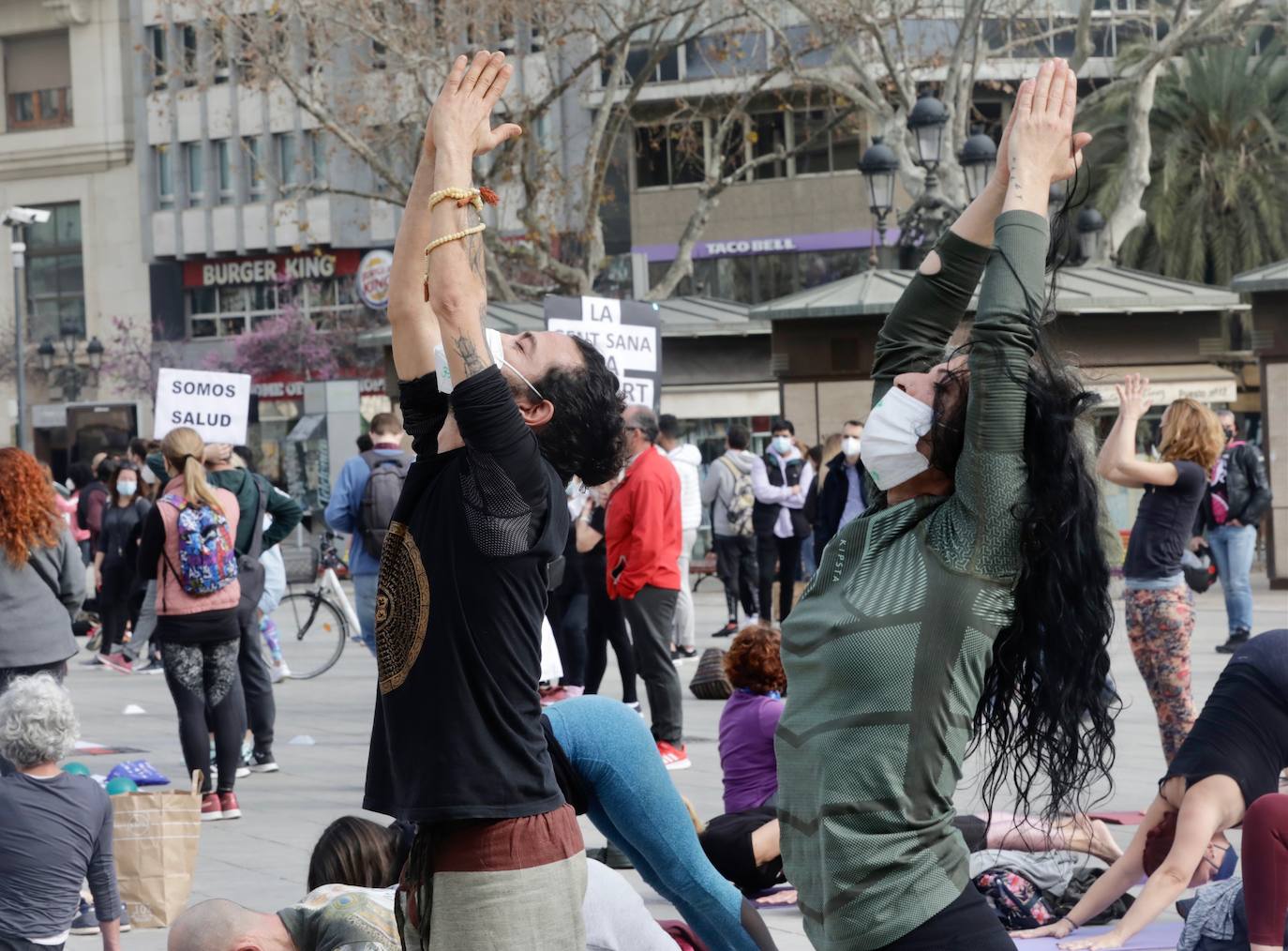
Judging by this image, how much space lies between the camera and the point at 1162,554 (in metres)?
8.23

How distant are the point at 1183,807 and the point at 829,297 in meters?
15.8

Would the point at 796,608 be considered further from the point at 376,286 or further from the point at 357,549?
the point at 376,286

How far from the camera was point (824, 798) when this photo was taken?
2.86 m

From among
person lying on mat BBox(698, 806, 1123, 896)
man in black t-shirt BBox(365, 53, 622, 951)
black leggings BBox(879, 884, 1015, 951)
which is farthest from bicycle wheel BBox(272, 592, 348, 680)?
black leggings BBox(879, 884, 1015, 951)

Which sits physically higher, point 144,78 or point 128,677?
point 144,78

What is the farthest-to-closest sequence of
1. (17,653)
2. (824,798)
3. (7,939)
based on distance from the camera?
(17,653), (7,939), (824,798)

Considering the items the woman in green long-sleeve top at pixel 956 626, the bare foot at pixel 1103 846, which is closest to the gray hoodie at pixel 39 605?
the bare foot at pixel 1103 846

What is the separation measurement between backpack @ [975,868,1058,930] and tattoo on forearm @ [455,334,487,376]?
3.99m

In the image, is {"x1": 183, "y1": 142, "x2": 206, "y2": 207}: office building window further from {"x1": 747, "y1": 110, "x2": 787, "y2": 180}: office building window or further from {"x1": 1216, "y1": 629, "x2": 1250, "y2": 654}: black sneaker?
{"x1": 1216, "y1": 629, "x2": 1250, "y2": 654}: black sneaker

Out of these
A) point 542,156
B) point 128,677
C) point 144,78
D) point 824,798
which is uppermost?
point 144,78

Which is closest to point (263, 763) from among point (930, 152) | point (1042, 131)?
point (1042, 131)

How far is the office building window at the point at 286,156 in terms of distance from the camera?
51656mm

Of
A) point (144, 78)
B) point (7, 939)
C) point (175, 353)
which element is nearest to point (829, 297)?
point (7, 939)

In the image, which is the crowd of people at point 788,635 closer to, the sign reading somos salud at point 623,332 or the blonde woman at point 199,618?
the blonde woman at point 199,618
